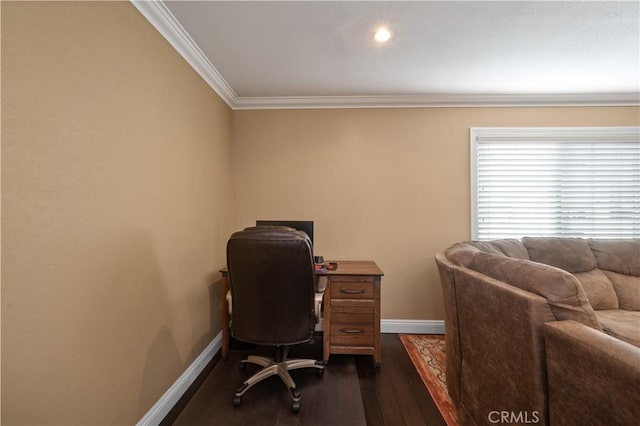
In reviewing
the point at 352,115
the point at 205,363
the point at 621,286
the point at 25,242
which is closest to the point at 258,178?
the point at 352,115

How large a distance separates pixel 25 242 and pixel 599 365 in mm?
1972

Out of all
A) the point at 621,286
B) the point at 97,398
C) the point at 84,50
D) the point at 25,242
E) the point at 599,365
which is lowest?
the point at 97,398

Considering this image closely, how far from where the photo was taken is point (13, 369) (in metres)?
0.86

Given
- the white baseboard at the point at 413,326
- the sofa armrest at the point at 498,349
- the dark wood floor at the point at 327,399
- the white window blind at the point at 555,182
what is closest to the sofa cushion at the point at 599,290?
the white window blind at the point at 555,182

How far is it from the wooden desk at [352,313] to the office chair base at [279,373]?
0.25 m

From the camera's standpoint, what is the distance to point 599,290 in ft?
6.98

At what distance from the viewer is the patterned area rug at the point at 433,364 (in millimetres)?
1714

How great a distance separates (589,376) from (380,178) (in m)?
2.21

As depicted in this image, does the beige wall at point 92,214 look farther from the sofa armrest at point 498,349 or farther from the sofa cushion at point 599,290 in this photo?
the sofa cushion at point 599,290

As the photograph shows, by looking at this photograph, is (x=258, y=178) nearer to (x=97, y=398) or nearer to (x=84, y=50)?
(x=84, y=50)

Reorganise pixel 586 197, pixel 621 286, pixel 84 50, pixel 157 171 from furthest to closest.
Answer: pixel 586 197 < pixel 621 286 < pixel 157 171 < pixel 84 50

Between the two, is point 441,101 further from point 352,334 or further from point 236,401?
point 236,401

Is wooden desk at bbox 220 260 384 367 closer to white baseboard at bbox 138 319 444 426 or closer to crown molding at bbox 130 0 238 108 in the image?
white baseboard at bbox 138 319 444 426

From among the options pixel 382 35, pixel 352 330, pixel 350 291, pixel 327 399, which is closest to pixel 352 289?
pixel 350 291
